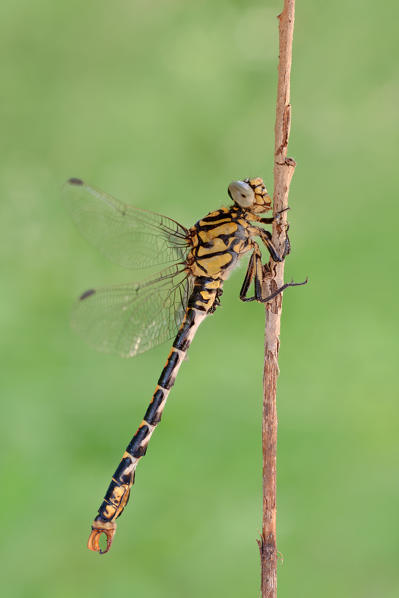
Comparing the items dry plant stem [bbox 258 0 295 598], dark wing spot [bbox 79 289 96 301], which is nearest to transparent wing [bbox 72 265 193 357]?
dark wing spot [bbox 79 289 96 301]

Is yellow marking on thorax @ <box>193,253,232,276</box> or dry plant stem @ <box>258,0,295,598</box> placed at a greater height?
yellow marking on thorax @ <box>193,253,232,276</box>

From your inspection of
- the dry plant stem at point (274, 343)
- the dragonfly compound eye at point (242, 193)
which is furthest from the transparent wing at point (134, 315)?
the dry plant stem at point (274, 343)

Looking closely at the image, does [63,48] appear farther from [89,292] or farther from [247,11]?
[89,292]

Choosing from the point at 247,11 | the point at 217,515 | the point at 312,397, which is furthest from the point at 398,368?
the point at 247,11

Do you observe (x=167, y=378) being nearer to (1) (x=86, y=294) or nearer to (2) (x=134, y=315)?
(2) (x=134, y=315)

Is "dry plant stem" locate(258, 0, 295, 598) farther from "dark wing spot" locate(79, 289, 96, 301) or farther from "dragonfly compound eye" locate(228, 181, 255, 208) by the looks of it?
"dark wing spot" locate(79, 289, 96, 301)

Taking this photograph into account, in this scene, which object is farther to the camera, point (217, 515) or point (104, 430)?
point (104, 430)

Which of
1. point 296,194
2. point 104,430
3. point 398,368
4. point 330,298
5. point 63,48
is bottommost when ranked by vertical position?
point 104,430

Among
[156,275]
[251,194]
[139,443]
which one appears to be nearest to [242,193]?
[251,194]
